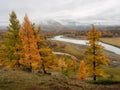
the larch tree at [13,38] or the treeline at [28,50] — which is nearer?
the treeline at [28,50]

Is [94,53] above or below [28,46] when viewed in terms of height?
below

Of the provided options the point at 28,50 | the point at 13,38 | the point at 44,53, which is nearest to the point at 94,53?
the point at 44,53

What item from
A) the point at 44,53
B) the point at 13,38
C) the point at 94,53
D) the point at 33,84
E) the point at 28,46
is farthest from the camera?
the point at 44,53

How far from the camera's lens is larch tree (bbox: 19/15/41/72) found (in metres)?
38.3

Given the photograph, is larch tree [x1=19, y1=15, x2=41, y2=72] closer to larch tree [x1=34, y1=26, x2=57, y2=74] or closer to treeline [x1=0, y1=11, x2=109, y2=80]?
treeline [x1=0, y1=11, x2=109, y2=80]

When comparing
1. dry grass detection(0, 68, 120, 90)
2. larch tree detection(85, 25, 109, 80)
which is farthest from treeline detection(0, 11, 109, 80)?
dry grass detection(0, 68, 120, 90)

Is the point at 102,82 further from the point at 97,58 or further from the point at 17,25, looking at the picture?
the point at 17,25

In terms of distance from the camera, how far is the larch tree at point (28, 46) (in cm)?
3834

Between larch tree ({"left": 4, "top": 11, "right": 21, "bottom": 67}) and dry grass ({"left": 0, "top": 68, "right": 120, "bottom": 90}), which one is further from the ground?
larch tree ({"left": 4, "top": 11, "right": 21, "bottom": 67})

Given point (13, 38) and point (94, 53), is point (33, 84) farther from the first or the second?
point (94, 53)

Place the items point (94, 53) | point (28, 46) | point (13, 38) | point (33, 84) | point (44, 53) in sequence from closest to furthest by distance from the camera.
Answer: point (33, 84) → point (28, 46) → point (13, 38) → point (94, 53) → point (44, 53)

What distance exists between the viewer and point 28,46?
3881 centimetres

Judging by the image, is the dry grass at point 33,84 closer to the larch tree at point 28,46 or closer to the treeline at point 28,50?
the larch tree at point 28,46

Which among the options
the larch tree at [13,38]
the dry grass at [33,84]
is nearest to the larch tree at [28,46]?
the larch tree at [13,38]
